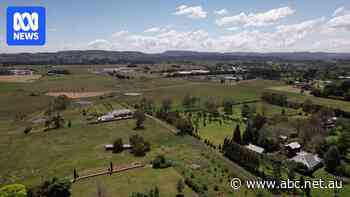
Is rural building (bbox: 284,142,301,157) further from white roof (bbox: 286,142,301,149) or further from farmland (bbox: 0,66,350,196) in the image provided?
farmland (bbox: 0,66,350,196)

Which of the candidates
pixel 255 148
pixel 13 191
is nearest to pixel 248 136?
pixel 255 148

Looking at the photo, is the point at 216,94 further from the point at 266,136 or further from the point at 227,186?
the point at 227,186

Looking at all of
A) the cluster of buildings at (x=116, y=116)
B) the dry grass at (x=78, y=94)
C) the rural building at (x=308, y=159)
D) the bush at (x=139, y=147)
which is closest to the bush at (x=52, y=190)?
the bush at (x=139, y=147)

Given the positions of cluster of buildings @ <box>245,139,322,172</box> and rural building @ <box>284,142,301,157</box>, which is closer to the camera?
cluster of buildings @ <box>245,139,322,172</box>

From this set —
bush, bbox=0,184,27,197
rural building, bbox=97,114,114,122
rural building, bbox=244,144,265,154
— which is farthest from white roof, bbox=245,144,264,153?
rural building, bbox=97,114,114,122

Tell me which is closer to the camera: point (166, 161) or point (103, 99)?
point (166, 161)

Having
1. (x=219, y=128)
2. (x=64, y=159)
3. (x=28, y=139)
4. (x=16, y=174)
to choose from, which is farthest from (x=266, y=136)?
(x=28, y=139)

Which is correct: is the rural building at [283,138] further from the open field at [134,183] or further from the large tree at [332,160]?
the open field at [134,183]

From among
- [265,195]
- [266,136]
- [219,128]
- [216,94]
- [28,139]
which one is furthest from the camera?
[216,94]
